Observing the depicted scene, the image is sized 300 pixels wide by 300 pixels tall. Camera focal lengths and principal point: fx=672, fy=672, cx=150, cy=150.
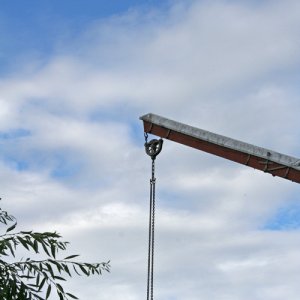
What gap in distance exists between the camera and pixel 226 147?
56.4 feet

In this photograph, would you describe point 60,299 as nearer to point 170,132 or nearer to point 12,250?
point 12,250

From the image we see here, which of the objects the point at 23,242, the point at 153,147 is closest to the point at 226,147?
the point at 153,147

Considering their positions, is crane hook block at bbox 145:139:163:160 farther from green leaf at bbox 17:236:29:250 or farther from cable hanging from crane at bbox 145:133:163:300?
green leaf at bbox 17:236:29:250

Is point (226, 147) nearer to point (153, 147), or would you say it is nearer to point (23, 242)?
point (153, 147)

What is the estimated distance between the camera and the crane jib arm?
16344mm

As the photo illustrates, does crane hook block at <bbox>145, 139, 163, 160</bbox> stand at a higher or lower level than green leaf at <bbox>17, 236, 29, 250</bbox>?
higher

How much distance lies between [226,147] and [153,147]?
1918 millimetres

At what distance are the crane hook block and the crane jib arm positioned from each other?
0.53m

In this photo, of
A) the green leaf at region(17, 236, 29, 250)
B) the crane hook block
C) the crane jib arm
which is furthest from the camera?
Result: the crane hook block

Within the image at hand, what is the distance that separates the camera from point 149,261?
15.4 metres

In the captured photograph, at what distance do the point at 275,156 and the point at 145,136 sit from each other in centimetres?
373

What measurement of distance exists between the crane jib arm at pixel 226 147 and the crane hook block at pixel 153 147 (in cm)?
53

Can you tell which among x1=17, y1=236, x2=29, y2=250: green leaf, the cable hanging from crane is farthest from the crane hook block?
x1=17, y1=236, x2=29, y2=250: green leaf

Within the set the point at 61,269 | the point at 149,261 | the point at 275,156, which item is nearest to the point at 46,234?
the point at 61,269
